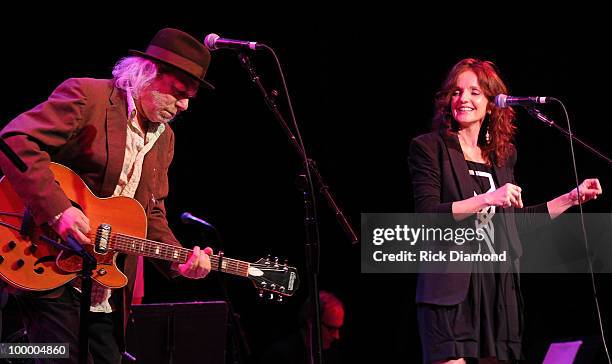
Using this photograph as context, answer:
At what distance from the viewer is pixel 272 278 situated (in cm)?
398

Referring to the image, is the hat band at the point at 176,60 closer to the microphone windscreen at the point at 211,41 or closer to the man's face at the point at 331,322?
the microphone windscreen at the point at 211,41

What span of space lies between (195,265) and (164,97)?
0.80m

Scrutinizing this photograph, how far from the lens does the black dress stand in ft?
11.3

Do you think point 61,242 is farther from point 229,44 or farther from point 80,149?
point 229,44

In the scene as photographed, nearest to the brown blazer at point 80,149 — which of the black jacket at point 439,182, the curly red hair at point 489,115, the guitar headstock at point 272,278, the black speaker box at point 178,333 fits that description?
the guitar headstock at point 272,278

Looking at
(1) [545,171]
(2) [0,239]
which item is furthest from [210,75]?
(2) [0,239]

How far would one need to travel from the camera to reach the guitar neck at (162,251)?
3.25 metres

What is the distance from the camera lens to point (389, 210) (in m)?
6.93

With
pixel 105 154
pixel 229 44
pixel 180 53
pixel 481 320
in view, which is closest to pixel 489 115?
pixel 481 320

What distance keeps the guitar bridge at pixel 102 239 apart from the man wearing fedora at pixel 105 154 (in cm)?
10

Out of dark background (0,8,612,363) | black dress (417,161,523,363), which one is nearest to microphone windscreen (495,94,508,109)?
black dress (417,161,523,363)

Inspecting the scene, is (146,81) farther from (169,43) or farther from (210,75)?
(210,75)

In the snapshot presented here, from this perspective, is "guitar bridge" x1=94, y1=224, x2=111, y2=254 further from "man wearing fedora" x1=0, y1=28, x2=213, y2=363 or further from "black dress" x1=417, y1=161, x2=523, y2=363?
"black dress" x1=417, y1=161, x2=523, y2=363

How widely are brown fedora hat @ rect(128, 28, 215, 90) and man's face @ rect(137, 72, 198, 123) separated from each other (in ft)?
0.18
